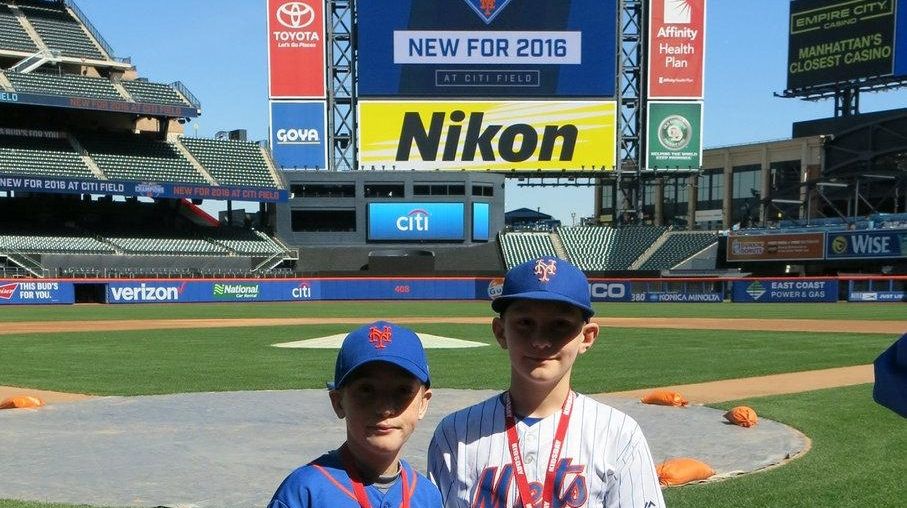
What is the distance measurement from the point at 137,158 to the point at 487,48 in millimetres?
21860

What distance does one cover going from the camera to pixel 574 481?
8.56 ft

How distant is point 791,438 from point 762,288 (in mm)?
32947

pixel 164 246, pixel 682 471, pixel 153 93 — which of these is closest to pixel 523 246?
pixel 164 246

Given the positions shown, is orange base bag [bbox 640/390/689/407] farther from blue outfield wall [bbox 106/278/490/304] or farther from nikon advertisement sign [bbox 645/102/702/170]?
nikon advertisement sign [bbox 645/102/702/170]

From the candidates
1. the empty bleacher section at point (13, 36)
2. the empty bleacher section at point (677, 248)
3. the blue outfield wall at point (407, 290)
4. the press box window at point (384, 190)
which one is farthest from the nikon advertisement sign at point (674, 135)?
the empty bleacher section at point (13, 36)

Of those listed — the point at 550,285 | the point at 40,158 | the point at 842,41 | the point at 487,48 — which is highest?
the point at 842,41

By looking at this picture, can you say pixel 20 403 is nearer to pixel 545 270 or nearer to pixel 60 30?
pixel 545 270

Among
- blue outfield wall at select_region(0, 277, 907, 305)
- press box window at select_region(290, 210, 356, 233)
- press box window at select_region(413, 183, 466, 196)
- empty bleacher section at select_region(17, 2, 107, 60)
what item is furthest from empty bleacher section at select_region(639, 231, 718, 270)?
empty bleacher section at select_region(17, 2, 107, 60)

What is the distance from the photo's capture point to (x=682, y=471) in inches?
251

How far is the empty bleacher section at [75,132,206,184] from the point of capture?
4712 cm

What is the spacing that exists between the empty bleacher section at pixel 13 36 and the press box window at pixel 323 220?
18207 millimetres

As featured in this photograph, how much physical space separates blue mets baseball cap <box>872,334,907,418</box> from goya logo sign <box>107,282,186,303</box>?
38.3 metres

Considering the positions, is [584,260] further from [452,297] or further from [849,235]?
[849,235]

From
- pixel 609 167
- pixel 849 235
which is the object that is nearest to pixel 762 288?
pixel 849 235
